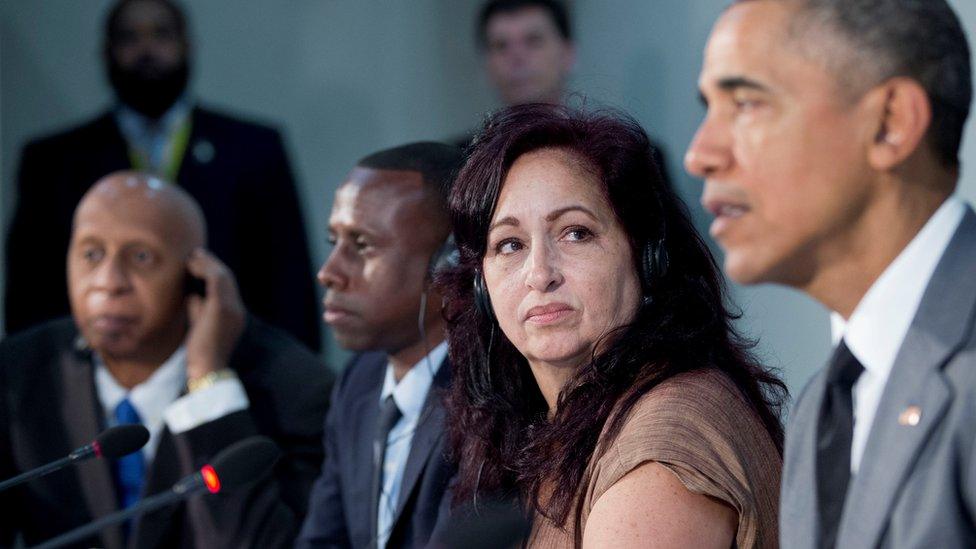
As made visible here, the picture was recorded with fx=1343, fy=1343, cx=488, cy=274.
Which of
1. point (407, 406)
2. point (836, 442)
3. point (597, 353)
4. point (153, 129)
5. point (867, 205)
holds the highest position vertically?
point (867, 205)

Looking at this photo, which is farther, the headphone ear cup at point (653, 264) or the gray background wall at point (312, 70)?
the gray background wall at point (312, 70)

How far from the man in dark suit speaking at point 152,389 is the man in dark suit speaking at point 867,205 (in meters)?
1.62

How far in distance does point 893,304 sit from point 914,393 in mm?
104

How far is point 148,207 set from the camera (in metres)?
2.97

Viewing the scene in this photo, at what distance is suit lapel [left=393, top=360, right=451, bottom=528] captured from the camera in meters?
2.36

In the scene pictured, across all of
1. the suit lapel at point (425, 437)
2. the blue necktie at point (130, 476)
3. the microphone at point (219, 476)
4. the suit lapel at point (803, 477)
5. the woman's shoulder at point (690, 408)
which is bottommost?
the blue necktie at point (130, 476)

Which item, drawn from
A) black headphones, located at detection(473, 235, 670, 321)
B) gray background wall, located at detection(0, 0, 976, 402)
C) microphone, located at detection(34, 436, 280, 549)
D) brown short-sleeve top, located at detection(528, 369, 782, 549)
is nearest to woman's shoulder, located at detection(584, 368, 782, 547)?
brown short-sleeve top, located at detection(528, 369, 782, 549)

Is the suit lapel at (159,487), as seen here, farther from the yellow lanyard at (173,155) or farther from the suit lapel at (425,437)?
the yellow lanyard at (173,155)

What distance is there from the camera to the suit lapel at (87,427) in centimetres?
280

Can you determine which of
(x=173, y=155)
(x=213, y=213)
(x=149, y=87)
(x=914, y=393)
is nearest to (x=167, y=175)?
(x=173, y=155)

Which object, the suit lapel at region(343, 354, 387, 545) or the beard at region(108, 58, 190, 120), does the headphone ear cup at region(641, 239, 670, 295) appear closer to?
the suit lapel at region(343, 354, 387, 545)

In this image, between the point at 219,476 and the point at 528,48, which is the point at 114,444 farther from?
the point at 528,48

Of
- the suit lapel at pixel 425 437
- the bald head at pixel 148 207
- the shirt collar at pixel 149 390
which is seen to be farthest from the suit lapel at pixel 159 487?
the suit lapel at pixel 425 437

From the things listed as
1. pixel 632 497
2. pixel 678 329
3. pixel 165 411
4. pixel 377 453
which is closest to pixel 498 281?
pixel 678 329
